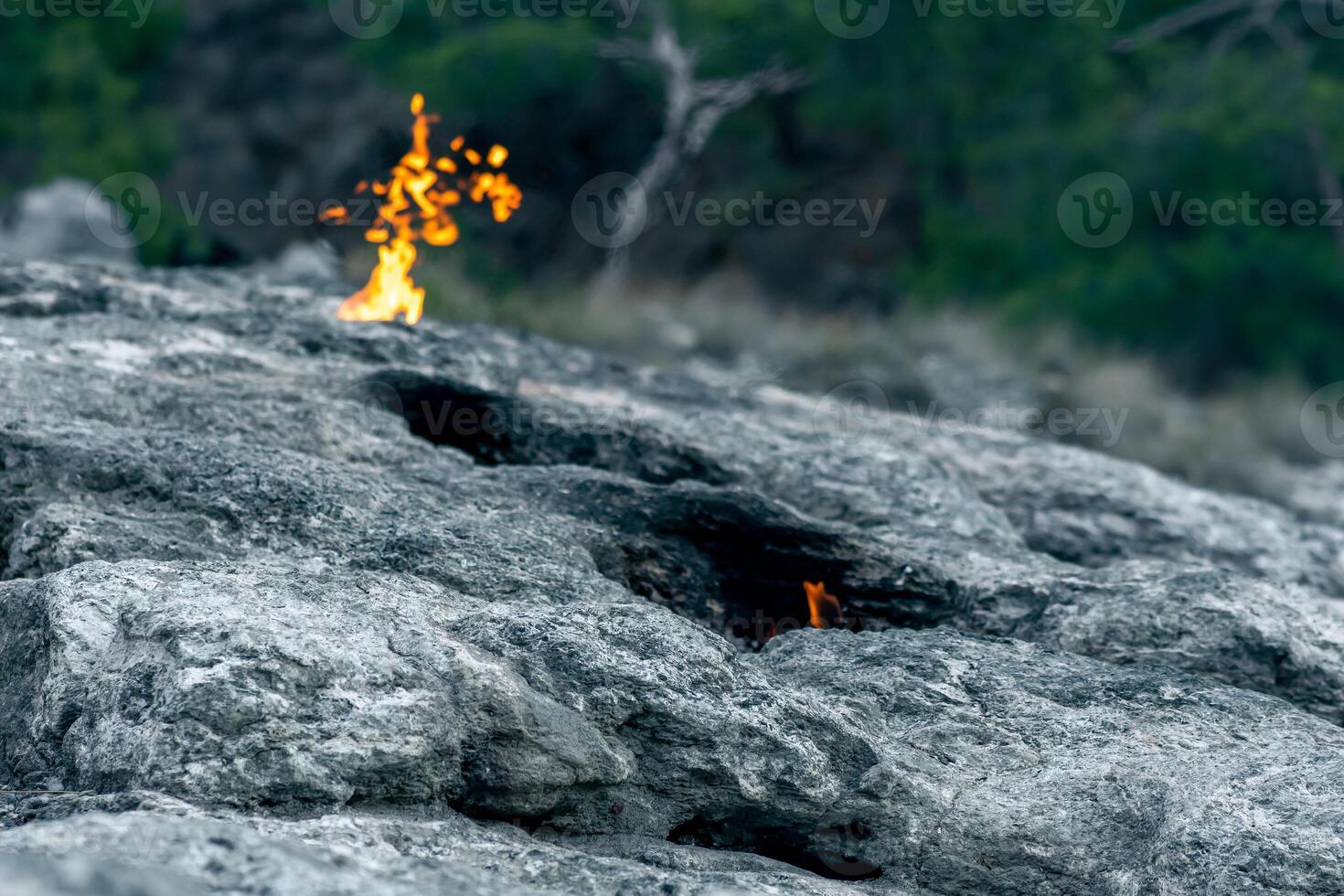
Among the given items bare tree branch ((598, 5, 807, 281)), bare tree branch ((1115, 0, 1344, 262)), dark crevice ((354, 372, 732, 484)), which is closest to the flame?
dark crevice ((354, 372, 732, 484))

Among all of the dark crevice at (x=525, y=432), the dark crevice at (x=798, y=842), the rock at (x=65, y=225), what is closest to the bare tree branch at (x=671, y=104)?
the rock at (x=65, y=225)

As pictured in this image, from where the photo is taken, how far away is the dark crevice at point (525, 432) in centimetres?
570

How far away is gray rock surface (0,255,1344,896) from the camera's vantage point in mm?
2777

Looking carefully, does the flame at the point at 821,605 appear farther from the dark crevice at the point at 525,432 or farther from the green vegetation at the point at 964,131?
the green vegetation at the point at 964,131

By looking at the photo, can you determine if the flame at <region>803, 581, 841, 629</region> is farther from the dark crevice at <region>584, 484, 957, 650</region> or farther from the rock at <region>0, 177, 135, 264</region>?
the rock at <region>0, 177, 135, 264</region>

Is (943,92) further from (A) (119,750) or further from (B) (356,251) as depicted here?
(A) (119,750)

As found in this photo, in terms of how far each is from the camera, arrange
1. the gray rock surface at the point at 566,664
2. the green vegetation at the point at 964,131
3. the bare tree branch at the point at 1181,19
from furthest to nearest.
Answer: the green vegetation at the point at 964,131, the bare tree branch at the point at 1181,19, the gray rock surface at the point at 566,664

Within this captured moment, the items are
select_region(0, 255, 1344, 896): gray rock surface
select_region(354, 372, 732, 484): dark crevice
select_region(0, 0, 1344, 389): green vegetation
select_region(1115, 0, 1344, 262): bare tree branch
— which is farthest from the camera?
select_region(0, 0, 1344, 389): green vegetation

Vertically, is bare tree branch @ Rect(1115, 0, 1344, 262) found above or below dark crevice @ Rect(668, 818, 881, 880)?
above

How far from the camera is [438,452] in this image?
5.19 metres

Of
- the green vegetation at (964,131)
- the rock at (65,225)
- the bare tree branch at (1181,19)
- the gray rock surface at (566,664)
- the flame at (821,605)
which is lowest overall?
the rock at (65,225)

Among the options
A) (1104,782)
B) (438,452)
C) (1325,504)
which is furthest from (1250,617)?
(1325,504)

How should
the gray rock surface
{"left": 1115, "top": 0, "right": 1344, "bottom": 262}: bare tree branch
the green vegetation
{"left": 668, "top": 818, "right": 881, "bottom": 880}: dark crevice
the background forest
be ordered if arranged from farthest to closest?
the green vegetation, the background forest, {"left": 1115, "top": 0, "right": 1344, "bottom": 262}: bare tree branch, {"left": 668, "top": 818, "right": 881, "bottom": 880}: dark crevice, the gray rock surface

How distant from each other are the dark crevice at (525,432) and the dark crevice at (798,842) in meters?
2.48
